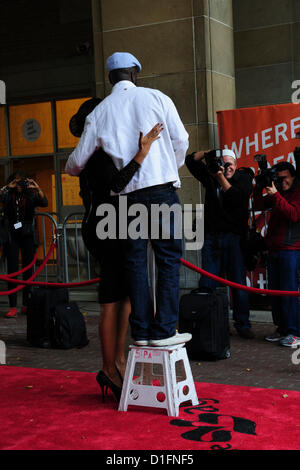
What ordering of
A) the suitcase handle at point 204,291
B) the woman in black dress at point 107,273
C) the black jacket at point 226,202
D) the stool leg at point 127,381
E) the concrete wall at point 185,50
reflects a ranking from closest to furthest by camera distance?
the stool leg at point 127,381
the woman in black dress at point 107,273
the suitcase handle at point 204,291
the black jacket at point 226,202
the concrete wall at point 185,50

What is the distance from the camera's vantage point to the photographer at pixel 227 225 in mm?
7113

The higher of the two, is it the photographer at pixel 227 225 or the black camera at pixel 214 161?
the black camera at pixel 214 161

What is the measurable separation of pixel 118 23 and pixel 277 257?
4535 millimetres

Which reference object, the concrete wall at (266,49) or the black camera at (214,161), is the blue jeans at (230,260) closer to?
the black camera at (214,161)

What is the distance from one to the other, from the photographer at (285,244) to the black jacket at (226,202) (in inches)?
12.1

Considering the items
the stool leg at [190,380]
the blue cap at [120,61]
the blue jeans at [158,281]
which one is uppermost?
the blue cap at [120,61]

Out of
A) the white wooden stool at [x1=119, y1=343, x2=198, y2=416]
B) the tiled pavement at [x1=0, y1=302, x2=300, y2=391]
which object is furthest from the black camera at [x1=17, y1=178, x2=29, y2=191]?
the white wooden stool at [x1=119, y1=343, x2=198, y2=416]

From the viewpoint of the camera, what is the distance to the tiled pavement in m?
5.50

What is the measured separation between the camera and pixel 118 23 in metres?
9.59

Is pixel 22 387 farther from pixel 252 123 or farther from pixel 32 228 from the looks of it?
pixel 252 123

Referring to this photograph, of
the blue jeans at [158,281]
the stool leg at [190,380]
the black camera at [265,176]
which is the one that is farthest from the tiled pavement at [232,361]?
the black camera at [265,176]

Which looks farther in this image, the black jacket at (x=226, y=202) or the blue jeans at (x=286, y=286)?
the black jacket at (x=226, y=202)

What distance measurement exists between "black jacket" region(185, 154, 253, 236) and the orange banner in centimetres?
120
